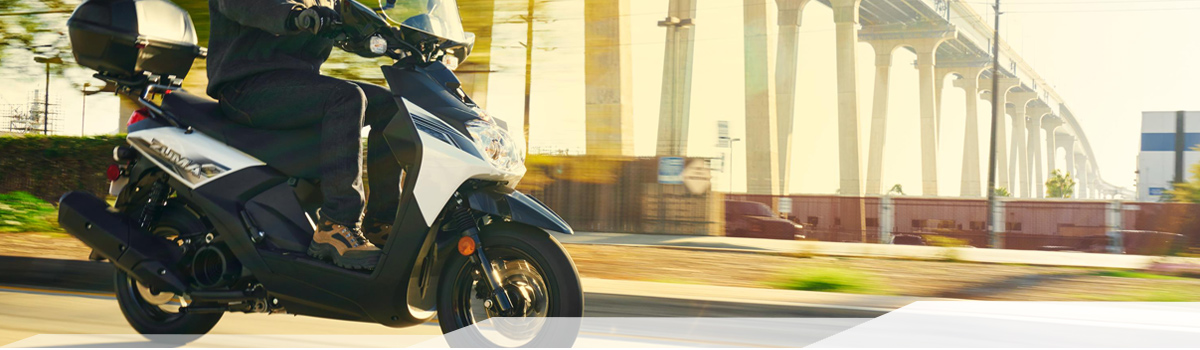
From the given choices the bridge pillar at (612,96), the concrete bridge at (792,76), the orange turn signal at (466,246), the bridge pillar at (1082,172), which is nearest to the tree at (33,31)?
the concrete bridge at (792,76)

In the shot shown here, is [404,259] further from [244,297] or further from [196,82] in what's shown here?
[196,82]

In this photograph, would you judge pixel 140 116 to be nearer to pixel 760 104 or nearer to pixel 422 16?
pixel 422 16

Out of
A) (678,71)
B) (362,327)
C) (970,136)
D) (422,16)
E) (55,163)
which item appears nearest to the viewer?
(422,16)

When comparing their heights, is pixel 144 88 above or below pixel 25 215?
above

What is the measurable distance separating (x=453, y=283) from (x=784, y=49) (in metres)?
39.0

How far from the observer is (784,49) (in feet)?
135

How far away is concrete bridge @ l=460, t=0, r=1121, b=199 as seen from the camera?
2475 centimetres

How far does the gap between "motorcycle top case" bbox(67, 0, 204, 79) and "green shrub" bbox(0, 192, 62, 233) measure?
812cm

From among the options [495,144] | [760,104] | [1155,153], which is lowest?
[495,144]

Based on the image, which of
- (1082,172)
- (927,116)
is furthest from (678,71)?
(1082,172)

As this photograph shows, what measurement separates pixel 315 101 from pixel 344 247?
0.56 metres

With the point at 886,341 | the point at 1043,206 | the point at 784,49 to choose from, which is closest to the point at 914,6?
the point at 784,49

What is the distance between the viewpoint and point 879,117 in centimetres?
5009

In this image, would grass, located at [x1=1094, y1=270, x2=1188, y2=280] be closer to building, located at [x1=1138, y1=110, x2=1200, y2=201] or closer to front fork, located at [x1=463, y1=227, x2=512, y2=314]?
front fork, located at [x1=463, y1=227, x2=512, y2=314]
